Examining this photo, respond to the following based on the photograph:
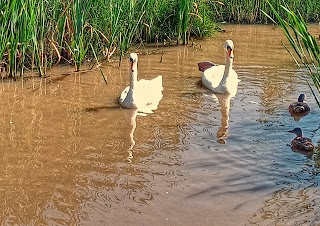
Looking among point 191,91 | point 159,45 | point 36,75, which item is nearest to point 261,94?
point 191,91

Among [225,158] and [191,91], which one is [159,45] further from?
[225,158]

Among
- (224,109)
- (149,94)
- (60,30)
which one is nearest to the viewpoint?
(224,109)

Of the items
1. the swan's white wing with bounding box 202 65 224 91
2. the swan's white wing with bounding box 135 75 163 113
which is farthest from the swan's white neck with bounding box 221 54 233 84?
the swan's white wing with bounding box 135 75 163 113

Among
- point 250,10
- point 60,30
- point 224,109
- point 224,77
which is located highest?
point 250,10

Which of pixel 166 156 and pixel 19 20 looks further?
pixel 19 20

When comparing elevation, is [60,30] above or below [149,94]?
above

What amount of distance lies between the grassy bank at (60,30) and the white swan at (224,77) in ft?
5.49

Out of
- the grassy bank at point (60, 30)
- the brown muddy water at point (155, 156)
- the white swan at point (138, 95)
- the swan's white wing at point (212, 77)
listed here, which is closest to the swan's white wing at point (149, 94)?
the white swan at point (138, 95)

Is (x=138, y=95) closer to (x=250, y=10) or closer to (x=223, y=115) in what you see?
(x=223, y=115)

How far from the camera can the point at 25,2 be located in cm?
800

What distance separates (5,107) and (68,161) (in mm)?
2255

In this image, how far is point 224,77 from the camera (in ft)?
28.0

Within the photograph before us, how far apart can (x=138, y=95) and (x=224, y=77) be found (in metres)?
1.61

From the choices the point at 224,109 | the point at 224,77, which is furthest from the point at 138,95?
the point at 224,77
